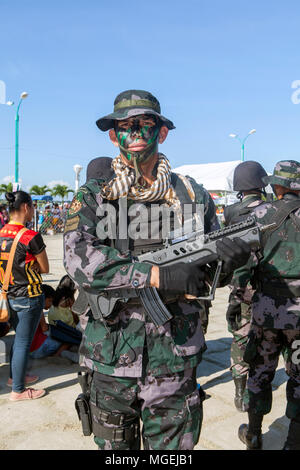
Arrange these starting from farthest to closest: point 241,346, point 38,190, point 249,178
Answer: point 38,190 → point 249,178 → point 241,346

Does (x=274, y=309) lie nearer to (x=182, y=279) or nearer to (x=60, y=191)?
(x=182, y=279)

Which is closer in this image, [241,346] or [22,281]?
[241,346]

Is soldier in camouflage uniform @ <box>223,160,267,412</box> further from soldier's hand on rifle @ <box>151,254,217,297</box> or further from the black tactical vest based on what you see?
soldier's hand on rifle @ <box>151,254,217,297</box>

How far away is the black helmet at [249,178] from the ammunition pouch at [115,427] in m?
2.58

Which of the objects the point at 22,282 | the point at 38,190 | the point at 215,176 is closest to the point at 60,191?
the point at 38,190

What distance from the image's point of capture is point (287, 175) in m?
3.18

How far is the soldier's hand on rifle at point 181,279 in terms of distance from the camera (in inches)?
76.9

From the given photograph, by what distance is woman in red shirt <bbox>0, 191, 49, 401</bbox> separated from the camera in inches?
153

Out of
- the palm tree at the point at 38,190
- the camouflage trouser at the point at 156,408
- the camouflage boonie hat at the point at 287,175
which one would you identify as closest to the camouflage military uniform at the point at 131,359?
the camouflage trouser at the point at 156,408

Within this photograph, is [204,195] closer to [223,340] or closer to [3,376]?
[3,376]

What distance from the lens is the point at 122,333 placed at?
218cm

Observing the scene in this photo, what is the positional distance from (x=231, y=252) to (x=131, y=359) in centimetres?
74

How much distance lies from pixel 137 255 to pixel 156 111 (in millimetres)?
844

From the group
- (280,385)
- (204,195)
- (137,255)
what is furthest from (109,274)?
(280,385)
